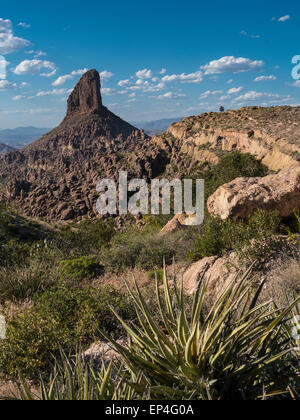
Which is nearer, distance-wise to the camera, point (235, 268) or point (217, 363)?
point (217, 363)

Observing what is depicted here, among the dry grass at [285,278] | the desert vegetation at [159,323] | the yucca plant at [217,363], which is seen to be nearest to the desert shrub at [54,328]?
the desert vegetation at [159,323]

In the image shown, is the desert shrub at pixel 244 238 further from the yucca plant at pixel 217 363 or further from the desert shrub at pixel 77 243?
the desert shrub at pixel 77 243

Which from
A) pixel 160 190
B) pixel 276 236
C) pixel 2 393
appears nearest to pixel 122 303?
pixel 2 393

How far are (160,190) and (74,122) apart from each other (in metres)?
93.1

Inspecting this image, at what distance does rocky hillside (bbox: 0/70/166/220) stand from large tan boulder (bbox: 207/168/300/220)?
3849 cm

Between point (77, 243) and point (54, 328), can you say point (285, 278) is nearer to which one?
point (54, 328)

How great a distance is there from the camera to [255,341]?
1.90 m

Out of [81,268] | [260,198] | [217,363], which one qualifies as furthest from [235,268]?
[81,268]

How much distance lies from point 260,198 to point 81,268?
14.5ft

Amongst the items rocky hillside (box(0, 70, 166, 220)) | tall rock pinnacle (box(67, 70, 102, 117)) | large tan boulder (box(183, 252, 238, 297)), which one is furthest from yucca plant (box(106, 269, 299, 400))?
tall rock pinnacle (box(67, 70, 102, 117))

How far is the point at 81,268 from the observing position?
22.1 ft

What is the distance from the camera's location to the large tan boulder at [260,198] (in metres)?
6.30

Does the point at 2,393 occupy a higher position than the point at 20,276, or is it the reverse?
the point at 20,276
